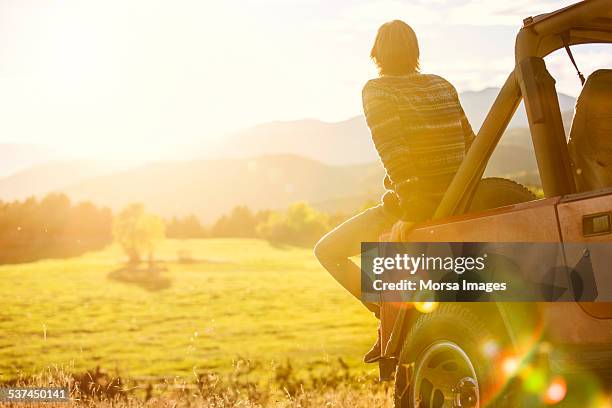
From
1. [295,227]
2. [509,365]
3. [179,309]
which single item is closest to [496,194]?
[509,365]

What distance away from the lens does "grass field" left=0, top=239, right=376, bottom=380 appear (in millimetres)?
38000

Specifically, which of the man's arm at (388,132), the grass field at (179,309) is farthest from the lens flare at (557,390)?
the grass field at (179,309)

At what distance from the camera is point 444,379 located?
4.00 m

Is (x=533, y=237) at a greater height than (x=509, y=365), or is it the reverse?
(x=533, y=237)

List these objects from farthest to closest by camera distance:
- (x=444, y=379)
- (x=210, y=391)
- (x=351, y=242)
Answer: (x=210, y=391) < (x=351, y=242) < (x=444, y=379)

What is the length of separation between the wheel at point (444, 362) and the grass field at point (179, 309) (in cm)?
1923

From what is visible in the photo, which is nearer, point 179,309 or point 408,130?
point 408,130

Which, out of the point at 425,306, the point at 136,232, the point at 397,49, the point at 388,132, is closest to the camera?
the point at 425,306

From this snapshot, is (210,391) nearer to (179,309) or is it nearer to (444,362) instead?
Answer: (444,362)

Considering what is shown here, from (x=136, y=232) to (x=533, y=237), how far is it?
91.8 metres

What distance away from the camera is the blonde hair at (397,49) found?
507 centimetres

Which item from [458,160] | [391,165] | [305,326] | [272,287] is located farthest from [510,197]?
[272,287]

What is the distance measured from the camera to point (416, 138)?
4801 mm

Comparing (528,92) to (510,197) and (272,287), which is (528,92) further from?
(272,287)
